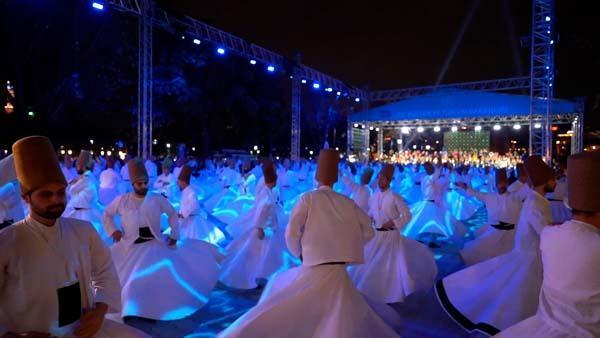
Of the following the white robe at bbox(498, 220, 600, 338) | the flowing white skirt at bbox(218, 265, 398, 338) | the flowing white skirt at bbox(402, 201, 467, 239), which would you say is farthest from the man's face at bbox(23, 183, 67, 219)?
the flowing white skirt at bbox(402, 201, 467, 239)

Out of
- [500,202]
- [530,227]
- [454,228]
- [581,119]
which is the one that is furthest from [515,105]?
[530,227]

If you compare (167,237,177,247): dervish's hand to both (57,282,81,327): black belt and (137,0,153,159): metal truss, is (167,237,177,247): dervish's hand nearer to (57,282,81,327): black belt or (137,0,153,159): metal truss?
(57,282,81,327): black belt

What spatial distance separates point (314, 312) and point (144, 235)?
8.15 ft

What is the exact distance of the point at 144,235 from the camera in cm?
561

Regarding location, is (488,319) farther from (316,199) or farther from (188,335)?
(188,335)

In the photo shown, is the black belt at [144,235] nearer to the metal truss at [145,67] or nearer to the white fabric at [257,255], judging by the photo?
the white fabric at [257,255]

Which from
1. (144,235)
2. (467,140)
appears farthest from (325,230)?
(467,140)

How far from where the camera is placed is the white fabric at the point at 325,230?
167 inches

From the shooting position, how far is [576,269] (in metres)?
2.83

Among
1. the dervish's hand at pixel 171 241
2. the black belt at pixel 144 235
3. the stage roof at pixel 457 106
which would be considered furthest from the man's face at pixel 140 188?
the stage roof at pixel 457 106

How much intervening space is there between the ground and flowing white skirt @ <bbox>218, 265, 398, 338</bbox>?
4.15 feet

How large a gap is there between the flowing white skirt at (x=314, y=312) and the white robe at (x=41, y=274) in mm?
1430

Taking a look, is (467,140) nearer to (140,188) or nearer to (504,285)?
(504,285)

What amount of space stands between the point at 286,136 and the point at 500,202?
117 ft
